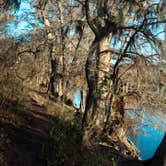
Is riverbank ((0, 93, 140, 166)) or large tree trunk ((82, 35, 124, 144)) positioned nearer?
riverbank ((0, 93, 140, 166))

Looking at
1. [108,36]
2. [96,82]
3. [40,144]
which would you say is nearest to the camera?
[40,144]

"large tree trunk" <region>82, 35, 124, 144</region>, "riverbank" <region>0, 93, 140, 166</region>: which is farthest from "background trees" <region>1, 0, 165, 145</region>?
"riverbank" <region>0, 93, 140, 166</region>

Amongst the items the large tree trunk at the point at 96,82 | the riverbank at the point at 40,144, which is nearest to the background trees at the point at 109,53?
the large tree trunk at the point at 96,82

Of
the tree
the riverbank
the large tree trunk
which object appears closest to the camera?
the riverbank

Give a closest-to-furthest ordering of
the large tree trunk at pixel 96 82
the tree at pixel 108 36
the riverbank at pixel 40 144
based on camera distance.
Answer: the riverbank at pixel 40 144, the tree at pixel 108 36, the large tree trunk at pixel 96 82

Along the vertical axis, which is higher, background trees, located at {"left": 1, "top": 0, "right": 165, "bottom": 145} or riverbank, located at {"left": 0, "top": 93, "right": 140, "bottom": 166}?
background trees, located at {"left": 1, "top": 0, "right": 165, "bottom": 145}

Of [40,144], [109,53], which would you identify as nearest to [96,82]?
[109,53]

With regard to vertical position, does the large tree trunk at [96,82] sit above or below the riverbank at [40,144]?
above

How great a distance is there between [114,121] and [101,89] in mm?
4271

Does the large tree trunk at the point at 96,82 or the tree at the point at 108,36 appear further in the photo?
the large tree trunk at the point at 96,82

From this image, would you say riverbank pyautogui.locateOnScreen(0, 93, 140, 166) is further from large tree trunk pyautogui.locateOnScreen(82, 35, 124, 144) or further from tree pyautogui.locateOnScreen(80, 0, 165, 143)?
tree pyautogui.locateOnScreen(80, 0, 165, 143)

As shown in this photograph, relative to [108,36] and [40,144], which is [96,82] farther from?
[40,144]

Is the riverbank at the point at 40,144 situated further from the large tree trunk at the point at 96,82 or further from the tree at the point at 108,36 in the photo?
Answer: the tree at the point at 108,36

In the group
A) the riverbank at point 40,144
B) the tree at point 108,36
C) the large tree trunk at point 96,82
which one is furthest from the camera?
the large tree trunk at point 96,82
